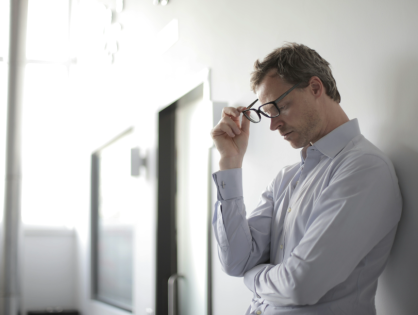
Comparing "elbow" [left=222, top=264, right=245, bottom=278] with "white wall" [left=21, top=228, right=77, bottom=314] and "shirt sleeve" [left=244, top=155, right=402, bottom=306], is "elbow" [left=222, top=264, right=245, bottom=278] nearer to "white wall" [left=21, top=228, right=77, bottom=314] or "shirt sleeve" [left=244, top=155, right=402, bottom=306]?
"shirt sleeve" [left=244, top=155, right=402, bottom=306]

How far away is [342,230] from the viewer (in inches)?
44.5

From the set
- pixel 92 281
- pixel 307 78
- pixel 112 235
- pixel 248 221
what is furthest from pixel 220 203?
pixel 92 281

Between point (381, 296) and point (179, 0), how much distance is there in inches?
95.1

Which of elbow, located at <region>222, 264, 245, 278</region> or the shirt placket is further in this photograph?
elbow, located at <region>222, 264, 245, 278</region>

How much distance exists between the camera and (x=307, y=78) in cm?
138

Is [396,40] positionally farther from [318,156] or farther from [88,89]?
[88,89]

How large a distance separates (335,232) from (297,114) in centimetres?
40

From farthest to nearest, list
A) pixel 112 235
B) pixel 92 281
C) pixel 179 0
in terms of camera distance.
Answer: pixel 92 281, pixel 112 235, pixel 179 0

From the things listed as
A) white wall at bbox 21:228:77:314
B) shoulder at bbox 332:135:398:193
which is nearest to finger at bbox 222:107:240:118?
shoulder at bbox 332:135:398:193

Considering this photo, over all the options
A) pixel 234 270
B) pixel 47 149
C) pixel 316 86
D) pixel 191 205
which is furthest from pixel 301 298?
pixel 47 149

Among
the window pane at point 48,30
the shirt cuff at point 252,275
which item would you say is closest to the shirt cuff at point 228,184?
the shirt cuff at point 252,275

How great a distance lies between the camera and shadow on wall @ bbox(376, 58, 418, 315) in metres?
1.22

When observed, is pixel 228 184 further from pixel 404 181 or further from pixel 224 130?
pixel 404 181

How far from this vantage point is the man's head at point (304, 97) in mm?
1371
